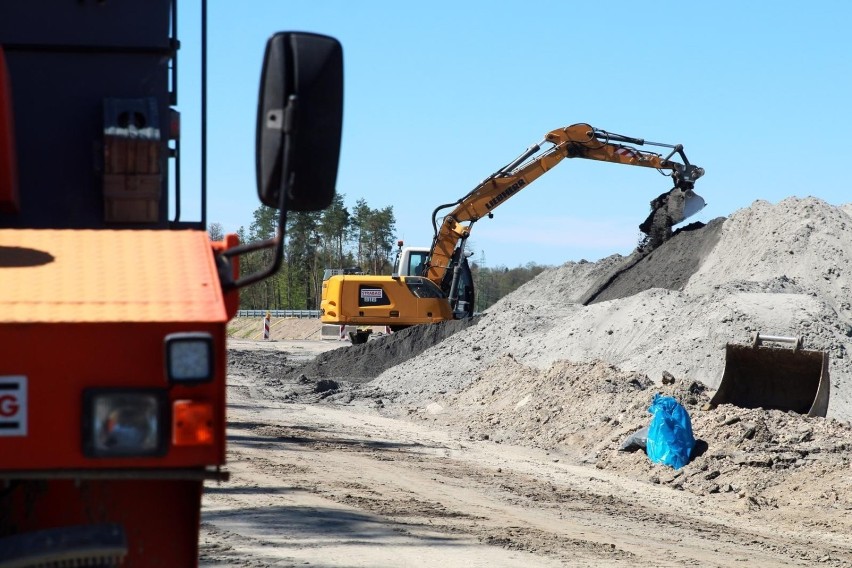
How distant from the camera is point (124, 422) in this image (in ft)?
9.11

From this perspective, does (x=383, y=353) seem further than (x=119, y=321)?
Yes

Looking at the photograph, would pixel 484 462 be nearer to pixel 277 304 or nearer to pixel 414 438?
→ pixel 414 438

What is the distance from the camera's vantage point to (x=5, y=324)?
8.84 ft

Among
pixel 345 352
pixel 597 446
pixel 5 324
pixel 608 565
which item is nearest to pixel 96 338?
pixel 5 324

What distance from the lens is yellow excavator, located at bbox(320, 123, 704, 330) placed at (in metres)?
27.8

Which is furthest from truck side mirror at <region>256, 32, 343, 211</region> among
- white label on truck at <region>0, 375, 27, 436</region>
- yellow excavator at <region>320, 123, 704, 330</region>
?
yellow excavator at <region>320, 123, 704, 330</region>

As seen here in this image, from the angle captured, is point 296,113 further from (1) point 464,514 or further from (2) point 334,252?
(2) point 334,252

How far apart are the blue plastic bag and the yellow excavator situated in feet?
52.1

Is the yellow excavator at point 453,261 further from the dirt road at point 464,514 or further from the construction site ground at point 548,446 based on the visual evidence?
the dirt road at point 464,514

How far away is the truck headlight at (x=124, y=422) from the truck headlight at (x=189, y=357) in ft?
0.27

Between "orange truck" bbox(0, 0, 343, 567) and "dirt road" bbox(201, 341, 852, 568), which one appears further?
"dirt road" bbox(201, 341, 852, 568)

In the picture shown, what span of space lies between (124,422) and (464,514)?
6.17 meters

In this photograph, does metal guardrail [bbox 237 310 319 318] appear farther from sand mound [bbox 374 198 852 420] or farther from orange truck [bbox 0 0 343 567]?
orange truck [bbox 0 0 343 567]

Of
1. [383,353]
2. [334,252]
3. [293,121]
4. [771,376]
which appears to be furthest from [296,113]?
[334,252]
